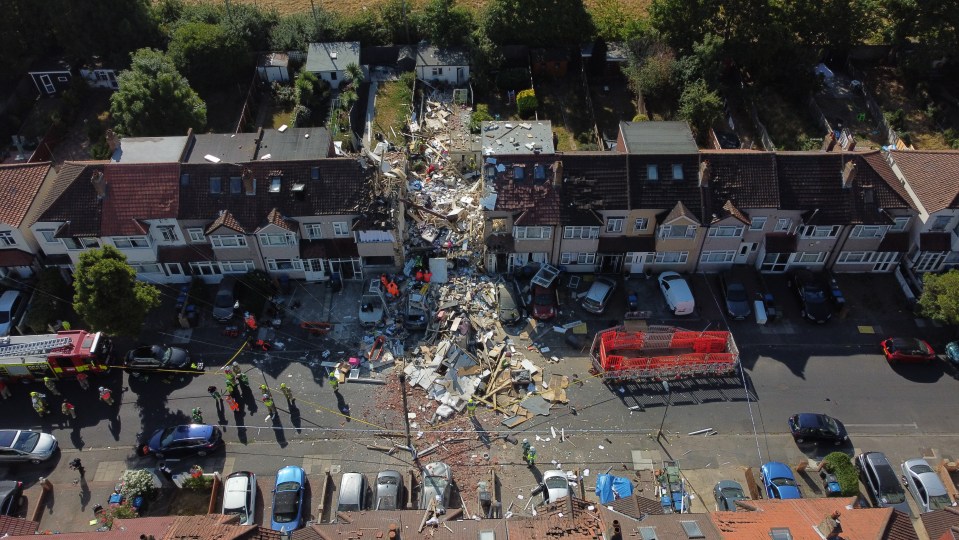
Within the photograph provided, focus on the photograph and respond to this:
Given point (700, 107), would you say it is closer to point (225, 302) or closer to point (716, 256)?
point (716, 256)

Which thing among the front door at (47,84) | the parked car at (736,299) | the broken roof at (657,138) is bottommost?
the parked car at (736,299)

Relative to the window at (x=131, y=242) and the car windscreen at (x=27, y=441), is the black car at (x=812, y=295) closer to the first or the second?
the window at (x=131, y=242)

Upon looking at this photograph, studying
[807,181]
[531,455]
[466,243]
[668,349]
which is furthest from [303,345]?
[807,181]

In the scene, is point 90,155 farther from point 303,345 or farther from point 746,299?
point 746,299

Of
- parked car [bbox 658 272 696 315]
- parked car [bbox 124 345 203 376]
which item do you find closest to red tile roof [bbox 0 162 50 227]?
parked car [bbox 124 345 203 376]

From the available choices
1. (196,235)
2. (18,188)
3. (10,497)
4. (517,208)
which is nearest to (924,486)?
(517,208)

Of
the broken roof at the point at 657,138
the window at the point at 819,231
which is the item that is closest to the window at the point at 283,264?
the broken roof at the point at 657,138

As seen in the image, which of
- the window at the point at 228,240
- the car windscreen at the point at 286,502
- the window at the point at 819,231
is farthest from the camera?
the window at the point at 819,231
